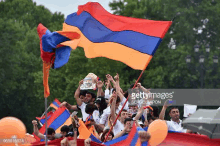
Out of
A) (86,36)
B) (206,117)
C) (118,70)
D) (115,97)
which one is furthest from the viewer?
(118,70)

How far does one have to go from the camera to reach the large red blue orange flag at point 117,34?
41.3 ft

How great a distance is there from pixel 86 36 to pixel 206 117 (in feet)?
16.1

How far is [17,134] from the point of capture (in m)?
8.20

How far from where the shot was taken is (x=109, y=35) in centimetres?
1338

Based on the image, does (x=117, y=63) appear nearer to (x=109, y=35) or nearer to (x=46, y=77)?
(x=109, y=35)

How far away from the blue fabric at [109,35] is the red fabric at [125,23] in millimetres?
72

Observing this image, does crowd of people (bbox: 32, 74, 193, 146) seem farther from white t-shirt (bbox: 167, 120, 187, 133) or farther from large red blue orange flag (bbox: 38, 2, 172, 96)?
large red blue orange flag (bbox: 38, 2, 172, 96)

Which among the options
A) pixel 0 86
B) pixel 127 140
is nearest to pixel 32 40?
pixel 0 86

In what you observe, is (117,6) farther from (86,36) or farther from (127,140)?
(127,140)

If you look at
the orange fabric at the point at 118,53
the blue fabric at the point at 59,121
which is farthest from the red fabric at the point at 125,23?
the blue fabric at the point at 59,121

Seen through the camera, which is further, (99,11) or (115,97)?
(99,11)

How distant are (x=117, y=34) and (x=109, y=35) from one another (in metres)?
0.18

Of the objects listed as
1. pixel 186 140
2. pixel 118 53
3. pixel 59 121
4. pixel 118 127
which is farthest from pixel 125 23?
pixel 186 140

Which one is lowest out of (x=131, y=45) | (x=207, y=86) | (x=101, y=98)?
(x=207, y=86)
